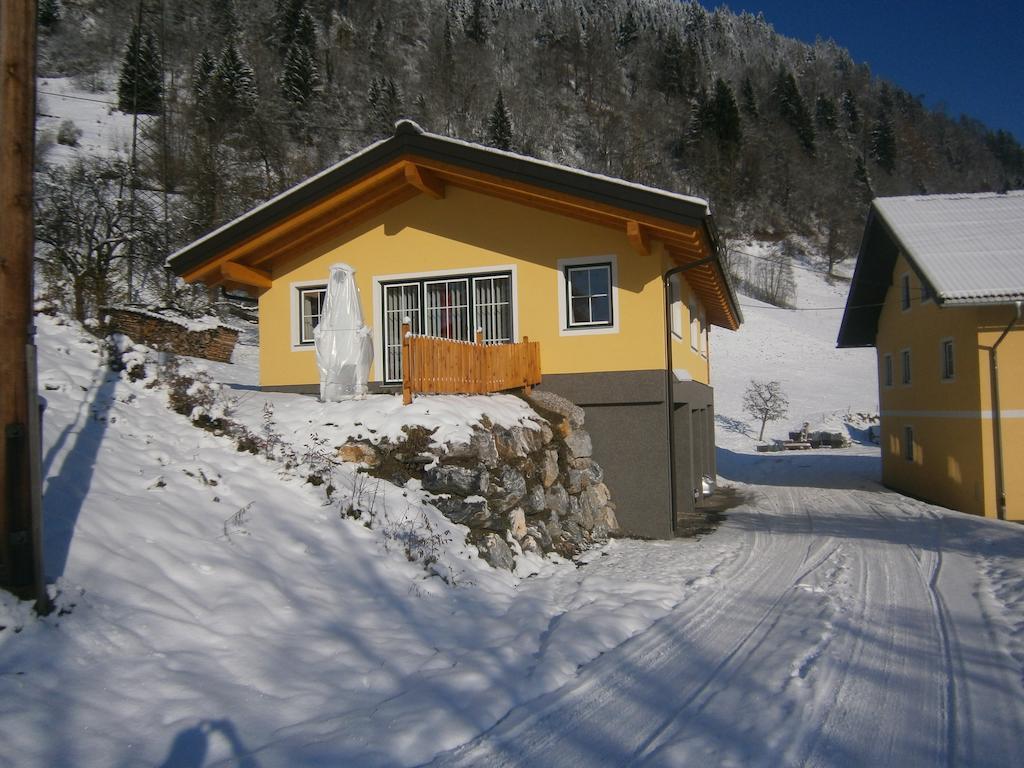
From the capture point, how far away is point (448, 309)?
44.8ft

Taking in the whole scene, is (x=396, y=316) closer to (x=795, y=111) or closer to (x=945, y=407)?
(x=945, y=407)

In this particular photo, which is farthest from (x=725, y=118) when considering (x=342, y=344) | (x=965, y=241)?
(x=342, y=344)

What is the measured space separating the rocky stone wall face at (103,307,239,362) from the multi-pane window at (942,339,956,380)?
16593mm

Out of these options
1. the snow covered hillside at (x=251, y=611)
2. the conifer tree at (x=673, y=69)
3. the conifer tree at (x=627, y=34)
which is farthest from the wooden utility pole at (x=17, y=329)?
the conifer tree at (x=627, y=34)

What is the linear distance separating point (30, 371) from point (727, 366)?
145ft

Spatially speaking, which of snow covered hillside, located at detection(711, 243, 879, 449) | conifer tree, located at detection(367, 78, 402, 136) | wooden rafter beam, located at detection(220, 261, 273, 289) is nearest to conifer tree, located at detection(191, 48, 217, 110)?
conifer tree, located at detection(367, 78, 402, 136)

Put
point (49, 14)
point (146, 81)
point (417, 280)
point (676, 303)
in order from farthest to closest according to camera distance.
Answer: point (49, 14) → point (146, 81) → point (676, 303) → point (417, 280)

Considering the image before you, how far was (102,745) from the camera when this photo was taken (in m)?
3.59

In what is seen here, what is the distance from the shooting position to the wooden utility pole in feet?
14.4

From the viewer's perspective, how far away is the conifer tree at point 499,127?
5922 centimetres

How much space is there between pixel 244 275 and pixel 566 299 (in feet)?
20.3

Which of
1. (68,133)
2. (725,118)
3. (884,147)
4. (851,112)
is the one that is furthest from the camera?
(851,112)

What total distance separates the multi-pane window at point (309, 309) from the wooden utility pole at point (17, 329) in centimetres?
964

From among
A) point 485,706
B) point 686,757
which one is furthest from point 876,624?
point 485,706
